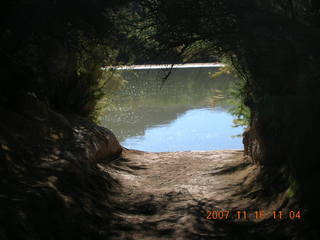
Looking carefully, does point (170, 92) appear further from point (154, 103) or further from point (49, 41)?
point (49, 41)

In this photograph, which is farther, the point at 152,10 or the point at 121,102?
the point at 121,102

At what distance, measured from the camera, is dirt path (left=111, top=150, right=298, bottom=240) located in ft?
14.1

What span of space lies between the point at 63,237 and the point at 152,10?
14.3ft

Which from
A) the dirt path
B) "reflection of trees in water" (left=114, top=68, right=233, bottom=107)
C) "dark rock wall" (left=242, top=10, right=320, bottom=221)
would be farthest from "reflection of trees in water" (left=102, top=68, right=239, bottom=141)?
"dark rock wall" (left=242, top=10, right=320, bottom=221)

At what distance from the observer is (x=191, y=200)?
5.64 m

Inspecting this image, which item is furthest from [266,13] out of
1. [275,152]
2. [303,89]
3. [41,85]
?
[41,85]

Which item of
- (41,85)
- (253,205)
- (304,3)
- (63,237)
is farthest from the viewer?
(41,85)

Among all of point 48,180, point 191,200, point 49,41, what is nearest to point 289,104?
point 191,200

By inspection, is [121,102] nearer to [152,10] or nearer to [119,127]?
[119,127]

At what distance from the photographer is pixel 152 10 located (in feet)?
22.8

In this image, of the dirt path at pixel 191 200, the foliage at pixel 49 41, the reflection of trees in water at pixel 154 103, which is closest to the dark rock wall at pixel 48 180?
the dirt path at pixel 191 200
